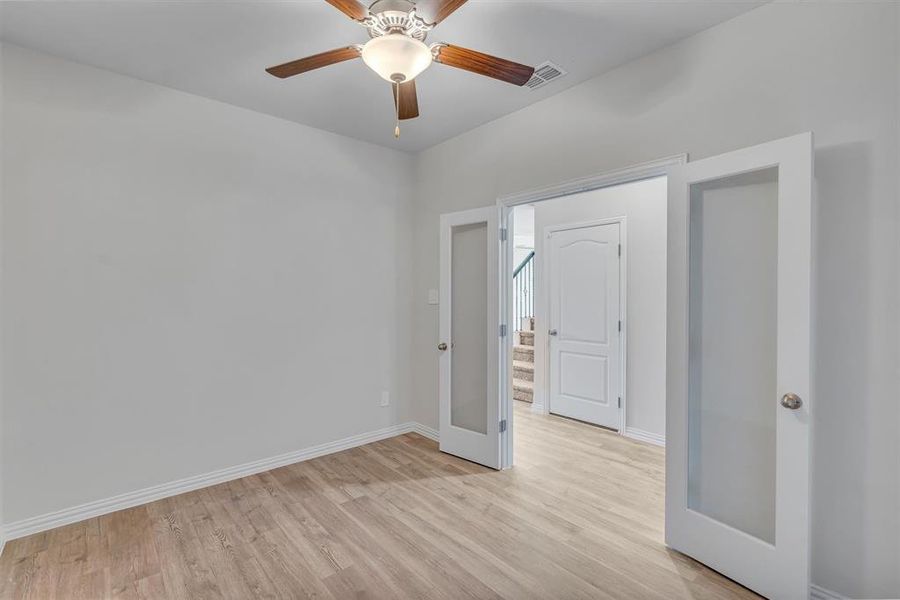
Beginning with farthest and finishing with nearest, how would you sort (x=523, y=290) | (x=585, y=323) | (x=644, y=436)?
(x=523, y=290) → (x=585, y=323) → (x=644, y=436)

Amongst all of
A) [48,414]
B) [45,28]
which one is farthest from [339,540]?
[45,28]

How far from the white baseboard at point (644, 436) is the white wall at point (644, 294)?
0.03 meters

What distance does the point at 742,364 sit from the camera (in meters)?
2.07

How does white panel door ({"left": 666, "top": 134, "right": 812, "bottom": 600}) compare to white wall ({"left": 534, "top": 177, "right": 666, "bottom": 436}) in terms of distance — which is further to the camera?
white wall ({"left": 534, "top": 177, "right": 666, "bottom": 436})

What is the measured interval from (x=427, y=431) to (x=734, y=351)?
2749 millimetres

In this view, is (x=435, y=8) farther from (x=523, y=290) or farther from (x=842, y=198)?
(x=523, y=290)

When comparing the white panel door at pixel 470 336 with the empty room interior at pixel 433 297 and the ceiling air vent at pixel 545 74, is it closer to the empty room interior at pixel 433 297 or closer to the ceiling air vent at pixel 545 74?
the empty room interior at pixel 433 297

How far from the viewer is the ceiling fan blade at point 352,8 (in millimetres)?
1514

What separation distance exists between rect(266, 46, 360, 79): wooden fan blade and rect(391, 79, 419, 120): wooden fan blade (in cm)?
24

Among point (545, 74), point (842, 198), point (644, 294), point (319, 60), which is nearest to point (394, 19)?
point (319, 60)

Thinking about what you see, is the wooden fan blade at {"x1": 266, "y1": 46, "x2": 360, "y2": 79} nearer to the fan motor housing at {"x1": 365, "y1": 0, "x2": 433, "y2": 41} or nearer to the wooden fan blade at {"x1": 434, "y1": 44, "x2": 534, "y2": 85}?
the fan motor housing at {"x1": 365, "y1": 0, "x2": 433, "y2": 41}

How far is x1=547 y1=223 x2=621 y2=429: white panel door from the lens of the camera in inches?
168

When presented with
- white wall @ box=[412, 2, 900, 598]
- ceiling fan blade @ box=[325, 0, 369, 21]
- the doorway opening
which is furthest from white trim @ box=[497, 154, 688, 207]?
ceiling fan blade @ box=[325, 0, 369, 21]

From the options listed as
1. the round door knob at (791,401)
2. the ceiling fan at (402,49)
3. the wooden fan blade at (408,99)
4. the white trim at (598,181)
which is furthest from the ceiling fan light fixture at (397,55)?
the round door knob at (791,401)
